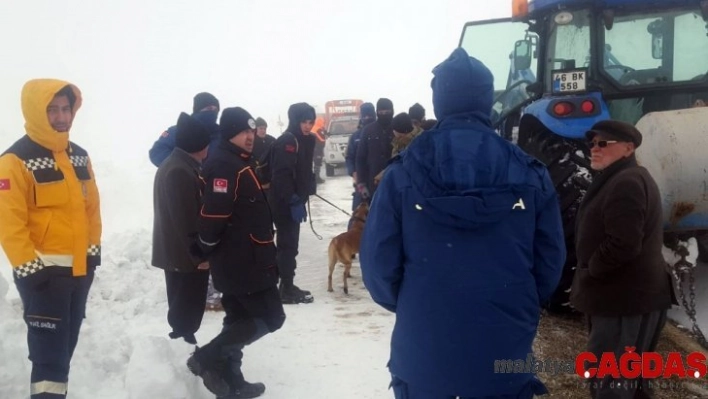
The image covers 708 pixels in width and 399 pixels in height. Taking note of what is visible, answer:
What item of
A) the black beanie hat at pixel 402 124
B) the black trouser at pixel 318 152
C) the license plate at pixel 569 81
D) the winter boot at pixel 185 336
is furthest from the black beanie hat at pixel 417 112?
the black trouser at pixel 318 152

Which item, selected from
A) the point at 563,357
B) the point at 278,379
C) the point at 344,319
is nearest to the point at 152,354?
the point at 278,379

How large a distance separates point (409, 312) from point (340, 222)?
8231 mm

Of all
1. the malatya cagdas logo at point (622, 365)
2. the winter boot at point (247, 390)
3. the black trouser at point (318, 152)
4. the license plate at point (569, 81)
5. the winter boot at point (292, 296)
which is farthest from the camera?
the black trouser at point (318, 152)

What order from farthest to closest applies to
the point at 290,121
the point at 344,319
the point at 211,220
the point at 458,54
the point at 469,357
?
the point at 290,121 → the point at 344,319 → the point at 211,220 → the point at 458,54 → the point at 469,357

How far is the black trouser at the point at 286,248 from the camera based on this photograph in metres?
5.73

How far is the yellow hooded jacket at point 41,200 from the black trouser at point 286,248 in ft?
8.56

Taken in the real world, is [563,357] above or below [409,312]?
below

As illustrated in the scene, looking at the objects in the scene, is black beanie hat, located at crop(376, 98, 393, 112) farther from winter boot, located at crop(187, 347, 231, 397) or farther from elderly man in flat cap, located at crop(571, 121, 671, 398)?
winter boot, located at crop(187, 347, 231, 397)

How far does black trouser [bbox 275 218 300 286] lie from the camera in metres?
5.73

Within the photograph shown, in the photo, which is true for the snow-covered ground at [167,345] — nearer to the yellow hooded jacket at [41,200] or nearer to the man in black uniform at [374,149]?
the yellow hooded jacket at [41,200]

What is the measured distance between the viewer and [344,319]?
17.0 ft

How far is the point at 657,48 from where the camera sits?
496cm

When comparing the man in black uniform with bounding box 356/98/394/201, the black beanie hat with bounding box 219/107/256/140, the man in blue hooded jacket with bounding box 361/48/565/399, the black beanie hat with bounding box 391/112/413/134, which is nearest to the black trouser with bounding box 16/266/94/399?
the black beanie hat with bounding box 219/107/256/140

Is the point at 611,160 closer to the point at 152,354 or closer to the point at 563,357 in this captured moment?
the point at 563,357
